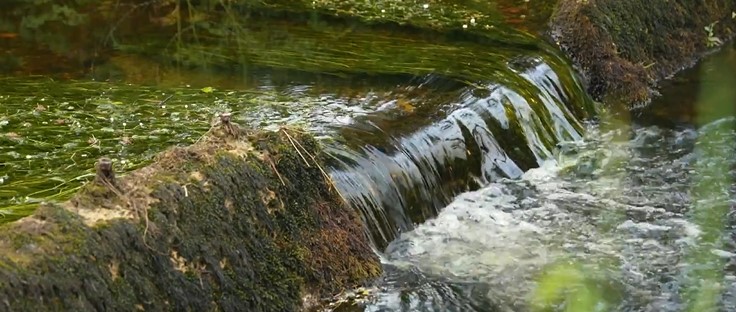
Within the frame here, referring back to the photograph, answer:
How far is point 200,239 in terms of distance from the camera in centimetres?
431

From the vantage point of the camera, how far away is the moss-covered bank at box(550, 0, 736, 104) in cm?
937

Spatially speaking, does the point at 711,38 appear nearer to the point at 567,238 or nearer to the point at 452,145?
the point at 452,145

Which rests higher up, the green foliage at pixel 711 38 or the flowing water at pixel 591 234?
the green foliage at pixel 711 38

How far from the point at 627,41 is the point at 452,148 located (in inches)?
144

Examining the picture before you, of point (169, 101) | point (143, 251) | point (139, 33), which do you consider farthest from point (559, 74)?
point (143, 251)

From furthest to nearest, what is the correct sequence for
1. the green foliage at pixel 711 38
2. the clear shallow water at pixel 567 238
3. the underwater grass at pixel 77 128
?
the green foliage at pixel 711 38, the underwater grass at pixel 77 128, the clear shallow water at pixel 567 238

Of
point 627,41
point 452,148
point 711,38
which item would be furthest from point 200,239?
point 711,38

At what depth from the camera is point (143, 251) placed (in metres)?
4.02

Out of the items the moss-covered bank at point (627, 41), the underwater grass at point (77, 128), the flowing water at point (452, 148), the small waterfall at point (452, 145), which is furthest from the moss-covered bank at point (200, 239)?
the moss-covered bank at point (627, 41)

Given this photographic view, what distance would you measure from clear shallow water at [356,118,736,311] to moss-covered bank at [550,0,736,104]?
1581 millimetres

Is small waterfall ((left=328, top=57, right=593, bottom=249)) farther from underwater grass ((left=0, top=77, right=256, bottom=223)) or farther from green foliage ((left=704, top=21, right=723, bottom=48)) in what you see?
green foliage ((left=704, top=21, right=723, bottom=48))

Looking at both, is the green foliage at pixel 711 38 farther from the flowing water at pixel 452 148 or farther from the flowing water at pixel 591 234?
the flowing water at pixel 591 234

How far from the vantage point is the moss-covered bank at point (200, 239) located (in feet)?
12.2

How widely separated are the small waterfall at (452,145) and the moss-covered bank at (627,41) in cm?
58
